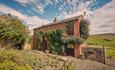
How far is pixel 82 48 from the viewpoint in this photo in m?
23.6

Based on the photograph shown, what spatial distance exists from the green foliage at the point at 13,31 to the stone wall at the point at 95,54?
9.58m

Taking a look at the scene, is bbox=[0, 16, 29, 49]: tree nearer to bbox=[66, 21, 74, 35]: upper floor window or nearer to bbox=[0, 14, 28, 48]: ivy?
bbox=[0, 14, 28, 48]: ivy

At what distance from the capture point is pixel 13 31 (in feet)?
54.5

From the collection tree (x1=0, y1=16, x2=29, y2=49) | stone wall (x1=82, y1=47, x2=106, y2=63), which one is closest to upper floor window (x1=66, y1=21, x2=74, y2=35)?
stone wall (x1=82, y1=47, x2=106, y2=63)

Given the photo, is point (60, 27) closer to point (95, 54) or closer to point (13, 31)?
point (95, 54)

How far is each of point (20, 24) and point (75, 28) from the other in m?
10.3

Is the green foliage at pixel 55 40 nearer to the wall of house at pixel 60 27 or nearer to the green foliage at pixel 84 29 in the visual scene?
the wall of house at pixel 60 27

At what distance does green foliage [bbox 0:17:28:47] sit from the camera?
15567 millimetres

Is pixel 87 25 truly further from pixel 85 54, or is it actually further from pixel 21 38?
pixel 21 38

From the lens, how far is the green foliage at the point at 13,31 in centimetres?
1557

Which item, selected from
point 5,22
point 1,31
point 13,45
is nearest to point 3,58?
point 1,31

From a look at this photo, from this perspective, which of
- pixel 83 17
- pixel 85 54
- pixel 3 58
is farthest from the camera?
pixel 83 17

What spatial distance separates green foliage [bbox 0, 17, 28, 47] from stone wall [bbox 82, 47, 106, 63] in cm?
958

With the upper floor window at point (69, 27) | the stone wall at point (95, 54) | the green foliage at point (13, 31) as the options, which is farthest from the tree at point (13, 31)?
the stone wall at point (95, 54)
